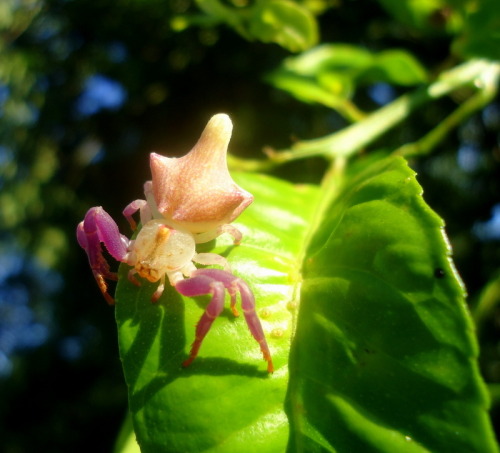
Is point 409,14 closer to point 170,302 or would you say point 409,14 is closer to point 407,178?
point 407,178

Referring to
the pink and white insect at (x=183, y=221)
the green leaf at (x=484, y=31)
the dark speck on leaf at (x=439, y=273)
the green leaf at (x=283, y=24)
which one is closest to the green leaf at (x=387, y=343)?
the dark speck on leaf at (x=439, y=273)

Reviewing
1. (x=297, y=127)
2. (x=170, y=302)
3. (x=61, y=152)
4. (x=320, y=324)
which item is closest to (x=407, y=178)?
(x=320, y=324)

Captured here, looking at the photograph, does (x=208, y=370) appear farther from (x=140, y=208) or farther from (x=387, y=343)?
(x=140, y=208)

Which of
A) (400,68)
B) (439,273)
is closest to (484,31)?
(400,68)

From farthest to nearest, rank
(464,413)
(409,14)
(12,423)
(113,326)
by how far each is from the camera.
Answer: (12,423) < (113,326) < (409,14) < (464,413)

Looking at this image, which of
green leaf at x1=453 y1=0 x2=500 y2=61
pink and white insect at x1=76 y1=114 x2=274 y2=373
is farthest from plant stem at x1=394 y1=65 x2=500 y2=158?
pink and white insect at x1=76 y1=114 x2=274 y2=373

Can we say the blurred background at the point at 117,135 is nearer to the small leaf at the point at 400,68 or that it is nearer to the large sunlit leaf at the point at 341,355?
the small leaf at the point at 400,68
